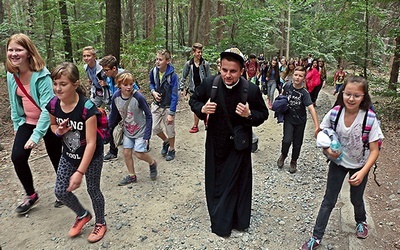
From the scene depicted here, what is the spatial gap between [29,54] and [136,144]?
1971mm

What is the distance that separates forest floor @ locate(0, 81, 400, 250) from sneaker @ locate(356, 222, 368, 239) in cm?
7

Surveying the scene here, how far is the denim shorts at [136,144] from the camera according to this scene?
15.9 ft

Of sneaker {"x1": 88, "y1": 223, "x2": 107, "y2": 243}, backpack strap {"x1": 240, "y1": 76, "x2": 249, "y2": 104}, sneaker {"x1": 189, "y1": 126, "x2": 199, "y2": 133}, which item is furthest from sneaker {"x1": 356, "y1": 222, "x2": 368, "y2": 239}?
sneaker {"x1": 189, "y1": 126, "x2": 199, "y2": 133}

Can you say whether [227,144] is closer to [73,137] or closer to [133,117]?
[73,137]

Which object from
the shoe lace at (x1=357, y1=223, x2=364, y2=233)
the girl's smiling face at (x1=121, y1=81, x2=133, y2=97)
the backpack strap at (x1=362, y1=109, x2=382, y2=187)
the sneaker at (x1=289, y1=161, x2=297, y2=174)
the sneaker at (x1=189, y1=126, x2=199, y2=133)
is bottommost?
the shoe lace at (x1=357, y1=223, x2=364, y2=233)

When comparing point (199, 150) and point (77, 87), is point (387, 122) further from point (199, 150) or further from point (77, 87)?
point (77, 87)

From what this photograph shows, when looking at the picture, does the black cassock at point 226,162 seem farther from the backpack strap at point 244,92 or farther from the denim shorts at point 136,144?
the denim shorts at point 136,144

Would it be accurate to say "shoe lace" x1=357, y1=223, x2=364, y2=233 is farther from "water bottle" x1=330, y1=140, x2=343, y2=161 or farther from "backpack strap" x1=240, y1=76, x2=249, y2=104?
"backpack strap" x1=240, y1=76, x2=249, y2=104

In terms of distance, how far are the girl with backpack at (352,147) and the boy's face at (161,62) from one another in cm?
342

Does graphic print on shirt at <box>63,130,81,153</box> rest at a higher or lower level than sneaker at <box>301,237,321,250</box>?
higher

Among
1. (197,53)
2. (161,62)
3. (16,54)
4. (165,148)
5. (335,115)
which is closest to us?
(335,115)

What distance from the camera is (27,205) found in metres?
4.27

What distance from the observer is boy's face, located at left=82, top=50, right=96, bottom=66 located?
5.56 m

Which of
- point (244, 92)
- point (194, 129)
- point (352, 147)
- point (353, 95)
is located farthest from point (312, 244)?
point (194, 129)
